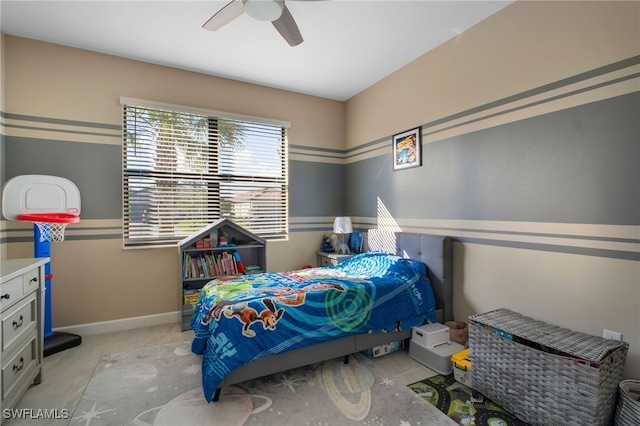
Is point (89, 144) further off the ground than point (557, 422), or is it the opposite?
point (89, 144)

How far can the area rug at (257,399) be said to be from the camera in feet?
6.26

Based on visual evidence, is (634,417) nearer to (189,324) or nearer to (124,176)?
(189,324)

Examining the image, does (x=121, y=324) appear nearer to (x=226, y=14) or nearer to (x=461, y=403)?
(x=226, y=14)

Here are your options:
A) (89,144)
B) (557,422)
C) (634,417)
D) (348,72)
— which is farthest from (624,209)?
(89,144)

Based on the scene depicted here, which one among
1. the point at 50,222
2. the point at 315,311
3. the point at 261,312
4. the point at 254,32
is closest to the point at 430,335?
the point at 315,311

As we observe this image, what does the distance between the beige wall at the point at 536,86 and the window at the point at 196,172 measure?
2052 millimetres

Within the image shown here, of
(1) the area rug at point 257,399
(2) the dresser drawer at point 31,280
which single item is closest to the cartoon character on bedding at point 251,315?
(1) the area rug at point 257,399

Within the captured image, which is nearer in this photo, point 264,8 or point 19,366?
point 19,366

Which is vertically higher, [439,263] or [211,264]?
[439,263]

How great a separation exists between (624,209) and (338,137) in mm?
3487

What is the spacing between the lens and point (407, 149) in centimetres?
358

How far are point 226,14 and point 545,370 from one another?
127 inches

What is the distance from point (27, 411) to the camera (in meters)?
1.98

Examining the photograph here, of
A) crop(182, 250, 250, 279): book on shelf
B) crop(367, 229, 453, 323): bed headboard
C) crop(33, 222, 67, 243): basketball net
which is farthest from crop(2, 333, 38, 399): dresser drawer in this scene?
crop(367, 229, 453, 323): bed headboard
